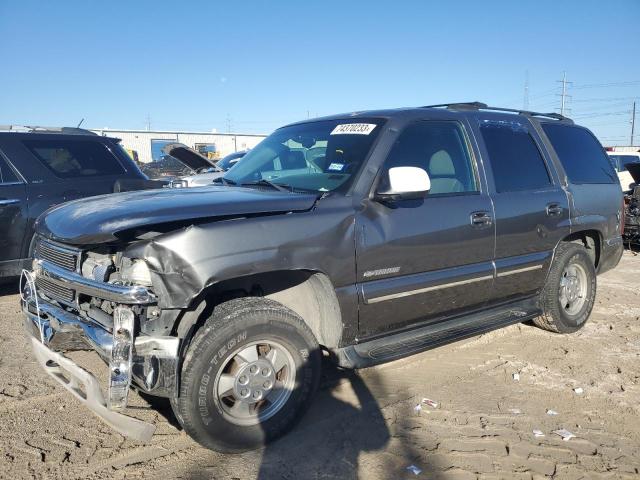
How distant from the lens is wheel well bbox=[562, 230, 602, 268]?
5057mm

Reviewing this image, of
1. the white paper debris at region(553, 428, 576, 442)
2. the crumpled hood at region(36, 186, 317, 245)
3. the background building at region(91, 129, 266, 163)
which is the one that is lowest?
the white paper debris at region(553, 428, 576, 442)

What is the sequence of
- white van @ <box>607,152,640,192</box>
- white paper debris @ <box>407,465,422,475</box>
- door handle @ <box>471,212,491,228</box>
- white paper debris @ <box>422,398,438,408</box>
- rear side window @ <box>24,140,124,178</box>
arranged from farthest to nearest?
white van @ <box>607,152,640,192</box> → rear side window @ <box>24,140,124,178</box> → door handle @ <box>471,212,491,228</box> → white paper debris @ <box>422,398,438,408</box> → white paper debris @ <box>407,465,422,475</box>

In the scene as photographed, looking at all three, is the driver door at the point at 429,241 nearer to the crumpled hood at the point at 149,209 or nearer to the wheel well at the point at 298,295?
the wheel well at the point at 298,295

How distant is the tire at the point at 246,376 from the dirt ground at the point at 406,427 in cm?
17

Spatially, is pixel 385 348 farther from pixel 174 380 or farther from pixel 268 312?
pixel 174 380

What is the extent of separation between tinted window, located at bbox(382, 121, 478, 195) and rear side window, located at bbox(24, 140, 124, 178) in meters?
3.94

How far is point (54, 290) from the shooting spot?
124 inches

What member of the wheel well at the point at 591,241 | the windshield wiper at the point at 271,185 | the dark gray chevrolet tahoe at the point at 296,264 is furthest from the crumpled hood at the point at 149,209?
the wheel well at the point at 591,241

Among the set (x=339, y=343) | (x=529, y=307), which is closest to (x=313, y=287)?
(x=339, y=343)

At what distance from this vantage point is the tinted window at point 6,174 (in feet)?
18.1

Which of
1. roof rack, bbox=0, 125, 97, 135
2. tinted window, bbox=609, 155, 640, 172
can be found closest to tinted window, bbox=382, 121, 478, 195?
roof rack, bbox=0, 125, 97, 135

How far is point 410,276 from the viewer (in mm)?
3502

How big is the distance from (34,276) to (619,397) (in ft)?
13.6

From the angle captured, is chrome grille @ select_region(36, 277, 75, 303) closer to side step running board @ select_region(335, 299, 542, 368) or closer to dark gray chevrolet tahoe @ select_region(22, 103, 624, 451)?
dark gray chevrolet tahoe @ select_region(22, 103, 624, 451)
